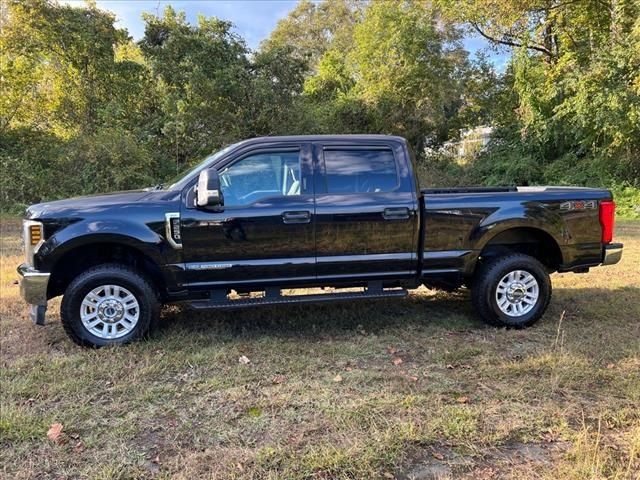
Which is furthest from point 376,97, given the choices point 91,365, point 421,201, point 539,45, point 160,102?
point 91,365

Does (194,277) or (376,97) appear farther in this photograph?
(376,97)

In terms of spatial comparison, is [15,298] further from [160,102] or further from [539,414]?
[160,102]

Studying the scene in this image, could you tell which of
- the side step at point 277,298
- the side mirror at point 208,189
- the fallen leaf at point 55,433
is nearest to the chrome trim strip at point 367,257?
the side step at point 277,298

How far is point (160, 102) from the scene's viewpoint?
17.1 meters

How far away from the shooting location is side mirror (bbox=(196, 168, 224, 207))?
4410mm

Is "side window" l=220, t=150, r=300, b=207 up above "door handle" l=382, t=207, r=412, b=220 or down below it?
above

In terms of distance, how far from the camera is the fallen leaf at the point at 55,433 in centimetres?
313

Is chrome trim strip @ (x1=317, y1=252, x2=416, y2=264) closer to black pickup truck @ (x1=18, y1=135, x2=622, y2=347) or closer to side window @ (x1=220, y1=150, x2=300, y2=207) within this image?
black pickup truck @ (x1=18, y1=135, x2=622, y2=347)

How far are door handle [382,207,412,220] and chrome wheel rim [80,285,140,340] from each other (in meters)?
2.35

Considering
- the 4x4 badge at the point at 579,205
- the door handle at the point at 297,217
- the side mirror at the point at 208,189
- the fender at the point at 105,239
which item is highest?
the side mirror at the point at 208,189

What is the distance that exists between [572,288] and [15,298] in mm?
6787

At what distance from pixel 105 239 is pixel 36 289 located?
2.27ft

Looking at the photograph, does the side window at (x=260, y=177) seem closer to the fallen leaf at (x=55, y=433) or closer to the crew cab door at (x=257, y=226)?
the crew cab door at (x=257, y=226)

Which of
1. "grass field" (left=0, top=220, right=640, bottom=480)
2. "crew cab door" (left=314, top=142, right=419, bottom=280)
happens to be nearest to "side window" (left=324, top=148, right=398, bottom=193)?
"crew cab door" (left=314, top=142, right=419, bottom=280)
